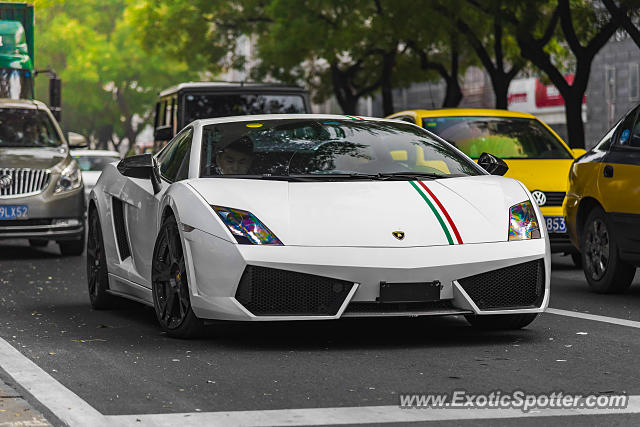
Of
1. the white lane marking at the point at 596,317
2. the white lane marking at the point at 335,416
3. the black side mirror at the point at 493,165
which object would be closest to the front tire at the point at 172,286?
the black side mirror at the point at 493,165

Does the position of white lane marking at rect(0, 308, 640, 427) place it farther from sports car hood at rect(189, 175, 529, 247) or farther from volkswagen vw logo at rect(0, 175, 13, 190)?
volkswagen vw logo at rect(0, 175, 13, 190)

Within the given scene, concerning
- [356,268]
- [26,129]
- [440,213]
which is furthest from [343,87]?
[356,268]

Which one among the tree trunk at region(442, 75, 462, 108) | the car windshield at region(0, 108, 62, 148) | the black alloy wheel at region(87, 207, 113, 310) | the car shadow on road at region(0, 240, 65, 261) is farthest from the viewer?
the tree trunk at region(442, 75, 462, 108)

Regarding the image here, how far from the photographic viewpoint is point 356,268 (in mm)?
7188

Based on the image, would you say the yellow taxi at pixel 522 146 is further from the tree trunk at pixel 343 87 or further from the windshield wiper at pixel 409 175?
the tree trunk at pixel 343 87

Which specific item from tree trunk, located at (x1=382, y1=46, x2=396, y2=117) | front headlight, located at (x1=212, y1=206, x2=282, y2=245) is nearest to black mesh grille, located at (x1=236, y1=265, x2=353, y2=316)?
front headlight, located at (x1=212, y1=206, x2=282, y2=245)

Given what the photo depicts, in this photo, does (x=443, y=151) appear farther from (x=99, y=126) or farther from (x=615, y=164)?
(x=99, y=126)

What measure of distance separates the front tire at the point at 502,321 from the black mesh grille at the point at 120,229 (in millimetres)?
2407

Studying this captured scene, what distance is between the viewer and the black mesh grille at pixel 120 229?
925 cm

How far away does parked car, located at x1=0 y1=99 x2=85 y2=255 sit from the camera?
51.4ft

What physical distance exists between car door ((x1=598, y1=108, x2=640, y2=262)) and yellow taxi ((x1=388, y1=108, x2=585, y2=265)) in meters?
2.73

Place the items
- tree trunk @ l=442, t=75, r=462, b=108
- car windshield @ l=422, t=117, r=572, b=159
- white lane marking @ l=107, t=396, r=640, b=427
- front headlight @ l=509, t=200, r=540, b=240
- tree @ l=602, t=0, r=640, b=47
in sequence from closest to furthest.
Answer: white lane marking @ l=107, t=396, r=640, b=427, front headlight @ l=509, t=200, r=540, b=240, car windshield @ l=422, t=117, r=572, b=159, tree @ l=602, t=0, r=640, b=47, tree trunk @ l=442, t=75, r=462, b=108

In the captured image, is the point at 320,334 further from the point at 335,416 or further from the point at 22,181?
the point at 22,181

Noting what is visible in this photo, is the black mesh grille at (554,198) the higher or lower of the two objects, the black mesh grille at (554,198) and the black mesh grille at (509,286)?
the lower
